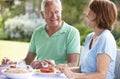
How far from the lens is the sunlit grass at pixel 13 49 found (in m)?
5.53

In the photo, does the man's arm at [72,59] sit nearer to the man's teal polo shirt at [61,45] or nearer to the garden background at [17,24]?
the man's teal polo shirt at [61,45]

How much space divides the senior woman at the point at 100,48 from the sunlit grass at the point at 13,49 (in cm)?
343

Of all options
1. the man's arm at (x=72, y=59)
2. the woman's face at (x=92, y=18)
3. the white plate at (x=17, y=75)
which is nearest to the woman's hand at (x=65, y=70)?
the white plate at (x=17, y=75)

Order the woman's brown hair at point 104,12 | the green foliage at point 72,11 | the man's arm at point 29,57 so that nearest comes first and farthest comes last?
the woman's brown hair at point 104,12, the man's arm at point 29,57, the green foliage at point 72,11

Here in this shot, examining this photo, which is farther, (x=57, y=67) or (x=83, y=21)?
(x=83, y=21)

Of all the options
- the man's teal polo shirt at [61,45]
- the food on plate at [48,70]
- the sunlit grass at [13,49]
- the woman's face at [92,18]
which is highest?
the woman's face at [92,18]

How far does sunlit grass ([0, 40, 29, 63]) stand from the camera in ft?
18.1

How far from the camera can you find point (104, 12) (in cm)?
207

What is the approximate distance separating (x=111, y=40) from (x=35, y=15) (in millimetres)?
3433

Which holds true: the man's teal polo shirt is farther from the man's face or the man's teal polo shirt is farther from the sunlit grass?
the sunlit grass

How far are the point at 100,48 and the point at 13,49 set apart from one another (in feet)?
12.5

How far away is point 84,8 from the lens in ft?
15.8

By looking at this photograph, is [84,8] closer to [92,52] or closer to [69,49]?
[69,49]

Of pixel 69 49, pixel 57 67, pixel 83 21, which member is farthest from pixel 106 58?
pixel 83 21
